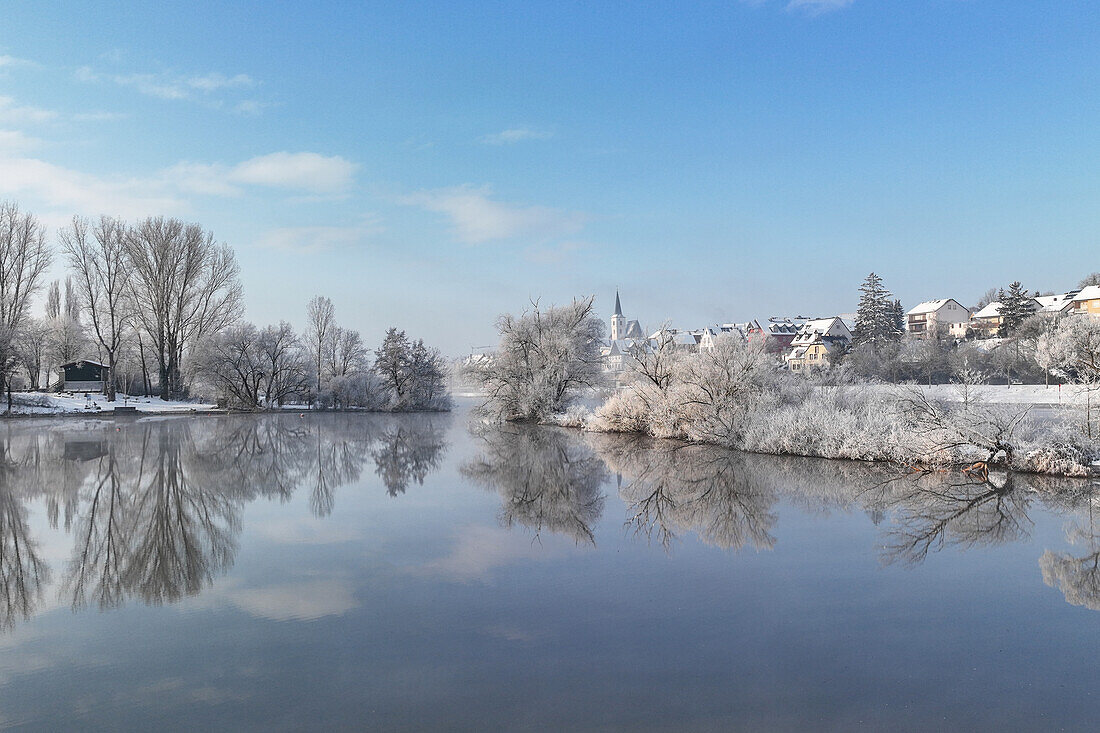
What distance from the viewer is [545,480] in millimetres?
16234

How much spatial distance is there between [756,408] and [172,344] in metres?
37.5

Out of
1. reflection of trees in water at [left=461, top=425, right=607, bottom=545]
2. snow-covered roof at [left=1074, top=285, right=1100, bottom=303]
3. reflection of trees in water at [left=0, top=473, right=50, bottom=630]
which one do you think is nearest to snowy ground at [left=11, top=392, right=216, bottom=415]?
reflection of trees in water at [left=461, top=425, right=607, bottom=545]

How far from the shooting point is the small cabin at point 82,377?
1770 inches

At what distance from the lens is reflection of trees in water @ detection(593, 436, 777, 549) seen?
10789 mm

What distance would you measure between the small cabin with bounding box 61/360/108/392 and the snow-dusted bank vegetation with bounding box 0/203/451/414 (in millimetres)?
640

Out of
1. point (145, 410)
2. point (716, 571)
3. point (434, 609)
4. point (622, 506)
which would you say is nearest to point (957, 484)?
point (622, 506)

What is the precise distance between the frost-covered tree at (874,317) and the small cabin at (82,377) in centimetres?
5628

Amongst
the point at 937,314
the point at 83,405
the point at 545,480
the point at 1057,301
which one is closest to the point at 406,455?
the point at 545,480

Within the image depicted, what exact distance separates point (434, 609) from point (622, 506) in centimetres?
650

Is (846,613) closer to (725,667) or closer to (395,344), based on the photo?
(725,667)

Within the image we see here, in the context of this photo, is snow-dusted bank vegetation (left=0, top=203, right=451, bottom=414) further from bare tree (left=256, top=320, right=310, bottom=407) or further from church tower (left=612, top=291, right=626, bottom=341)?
church tower (left=612, top=291, right=626, bottom=341)

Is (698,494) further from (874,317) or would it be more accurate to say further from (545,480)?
(874,317)

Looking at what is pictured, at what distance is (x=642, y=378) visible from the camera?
28312 millimetres

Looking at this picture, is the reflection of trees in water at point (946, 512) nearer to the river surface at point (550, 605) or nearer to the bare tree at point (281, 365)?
the river surface at point (550, 605)
